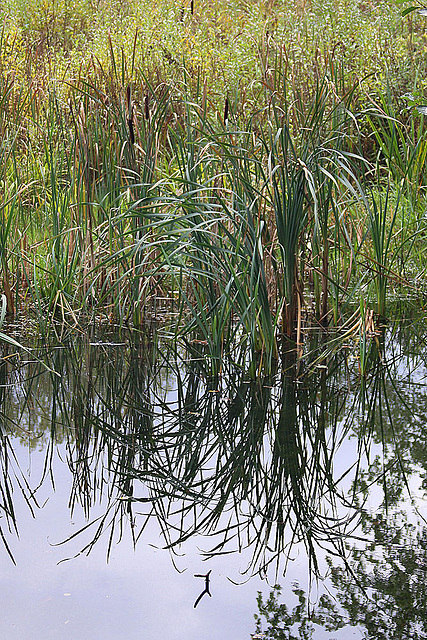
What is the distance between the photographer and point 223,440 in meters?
2.10

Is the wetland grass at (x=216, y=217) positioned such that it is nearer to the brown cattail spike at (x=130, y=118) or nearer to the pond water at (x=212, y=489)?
the brown cattail spike at (x=130, y=118)

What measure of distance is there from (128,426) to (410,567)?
3.27 feet

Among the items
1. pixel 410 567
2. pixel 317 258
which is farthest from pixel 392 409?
pixel 317 258

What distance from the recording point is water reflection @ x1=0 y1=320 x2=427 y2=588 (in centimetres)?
165

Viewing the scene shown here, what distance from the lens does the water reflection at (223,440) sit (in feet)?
5.42

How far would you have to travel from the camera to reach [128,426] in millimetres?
2203

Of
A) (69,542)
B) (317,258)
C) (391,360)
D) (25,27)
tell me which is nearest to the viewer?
(69,542)

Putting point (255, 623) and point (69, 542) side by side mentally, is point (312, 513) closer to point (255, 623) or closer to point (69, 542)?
point (255, 623)

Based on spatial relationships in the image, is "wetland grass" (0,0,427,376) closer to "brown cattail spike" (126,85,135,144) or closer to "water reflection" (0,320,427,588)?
"brown cattail spike" (126,85,135,144)

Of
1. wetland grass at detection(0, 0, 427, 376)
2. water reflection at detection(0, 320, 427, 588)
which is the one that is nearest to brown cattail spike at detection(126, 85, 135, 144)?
wetland grass at detection(0, 0, 427, 376)

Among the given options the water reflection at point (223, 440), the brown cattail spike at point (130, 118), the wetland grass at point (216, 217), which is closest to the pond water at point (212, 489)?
the water reflection at point (223, 440)

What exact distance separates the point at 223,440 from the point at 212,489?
0.95 feet

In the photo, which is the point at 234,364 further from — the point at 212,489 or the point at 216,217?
the point at 212,489

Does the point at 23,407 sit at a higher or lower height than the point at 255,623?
higher
